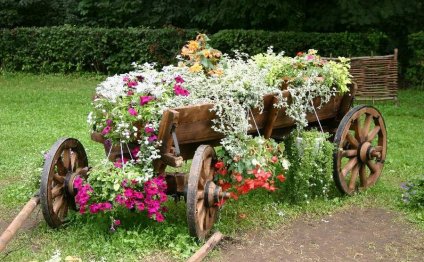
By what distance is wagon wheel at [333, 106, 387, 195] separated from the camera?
243 inches

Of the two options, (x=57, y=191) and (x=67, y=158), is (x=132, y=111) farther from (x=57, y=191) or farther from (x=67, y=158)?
(x=57, y=191)

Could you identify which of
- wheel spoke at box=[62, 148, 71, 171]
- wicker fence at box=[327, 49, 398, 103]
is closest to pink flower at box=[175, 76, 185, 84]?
wheel spoke at box=[62, 148, 71, 171]

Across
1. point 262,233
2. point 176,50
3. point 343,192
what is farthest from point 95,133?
point 176,50

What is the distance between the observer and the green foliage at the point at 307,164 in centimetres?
593

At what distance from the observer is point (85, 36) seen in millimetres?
18031

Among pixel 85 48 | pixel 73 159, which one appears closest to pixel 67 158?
pixel 73 159

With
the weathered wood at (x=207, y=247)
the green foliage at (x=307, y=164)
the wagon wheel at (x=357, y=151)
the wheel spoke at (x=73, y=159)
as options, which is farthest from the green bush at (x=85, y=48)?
the weathered wood at (x=207, y=247)

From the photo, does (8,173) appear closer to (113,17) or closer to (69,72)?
(69,72)

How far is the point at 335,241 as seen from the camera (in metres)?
5.35

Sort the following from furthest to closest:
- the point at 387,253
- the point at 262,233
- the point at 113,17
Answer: the point at 113,17, the point at 262,233, the point at 387,253

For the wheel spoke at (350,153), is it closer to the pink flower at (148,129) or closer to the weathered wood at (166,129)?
the weathered wood at (166,129)

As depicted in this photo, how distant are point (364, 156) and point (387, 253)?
1.61m

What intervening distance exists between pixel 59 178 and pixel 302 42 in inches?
465

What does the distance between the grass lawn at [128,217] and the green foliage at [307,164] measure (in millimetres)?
160
